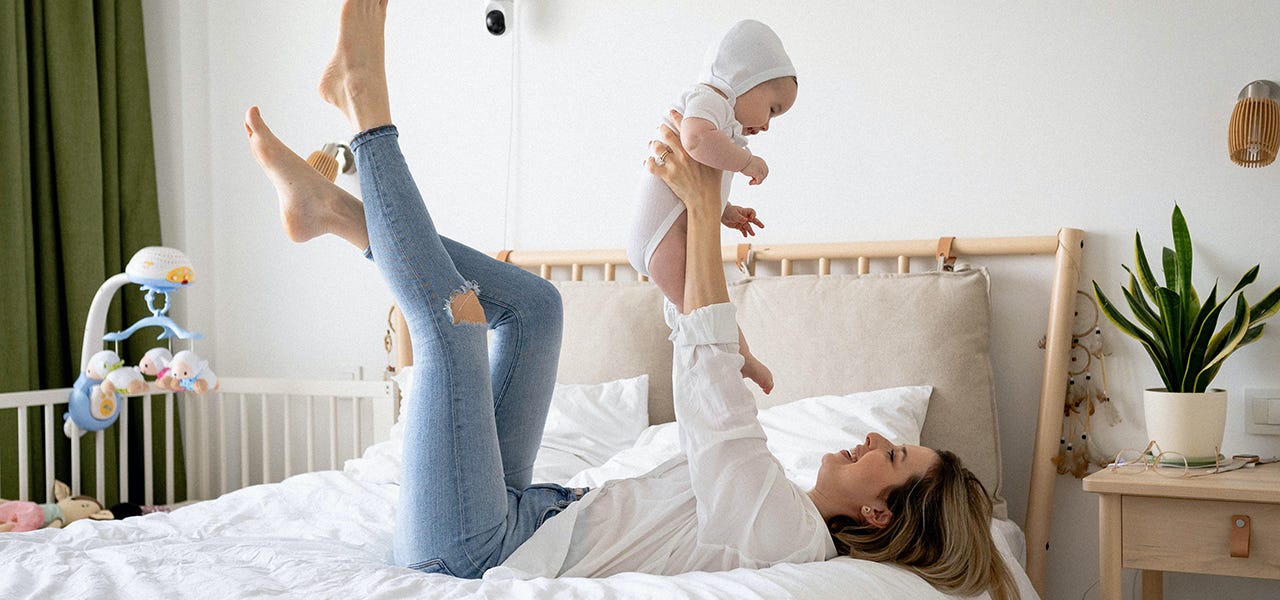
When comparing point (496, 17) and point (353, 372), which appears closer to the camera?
point (496, 17)

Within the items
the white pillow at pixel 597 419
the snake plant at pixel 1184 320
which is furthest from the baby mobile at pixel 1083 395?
the white pillow at pixel 597 419

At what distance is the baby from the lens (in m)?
1.45

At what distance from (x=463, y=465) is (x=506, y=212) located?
168cm

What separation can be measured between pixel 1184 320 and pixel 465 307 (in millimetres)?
1417

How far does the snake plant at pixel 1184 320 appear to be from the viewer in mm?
1997

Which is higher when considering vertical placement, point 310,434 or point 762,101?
point 762,101

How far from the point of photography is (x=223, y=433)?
10.4 feet

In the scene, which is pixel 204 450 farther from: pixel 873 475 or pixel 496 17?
pixel 873 475

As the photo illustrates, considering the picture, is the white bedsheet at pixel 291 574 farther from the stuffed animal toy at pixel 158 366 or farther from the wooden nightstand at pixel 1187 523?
the stuffed animal toy at pixel 158 366

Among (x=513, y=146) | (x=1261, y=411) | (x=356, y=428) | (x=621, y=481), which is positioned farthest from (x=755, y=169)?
(x=356, y=428)

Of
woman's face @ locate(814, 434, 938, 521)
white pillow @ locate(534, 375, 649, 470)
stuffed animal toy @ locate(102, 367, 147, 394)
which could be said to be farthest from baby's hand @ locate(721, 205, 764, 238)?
stuffed animal toy @ locate(102, 367, 147, 394)

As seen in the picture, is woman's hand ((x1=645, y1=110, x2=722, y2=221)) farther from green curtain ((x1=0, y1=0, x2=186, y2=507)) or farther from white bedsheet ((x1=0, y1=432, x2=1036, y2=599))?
green curtain ((x1=0, y1=0, x2=186, y2=507))

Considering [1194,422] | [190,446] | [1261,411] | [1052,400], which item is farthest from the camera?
[190,446]

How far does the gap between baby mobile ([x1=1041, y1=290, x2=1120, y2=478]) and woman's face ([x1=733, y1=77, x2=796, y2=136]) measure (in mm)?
1055
